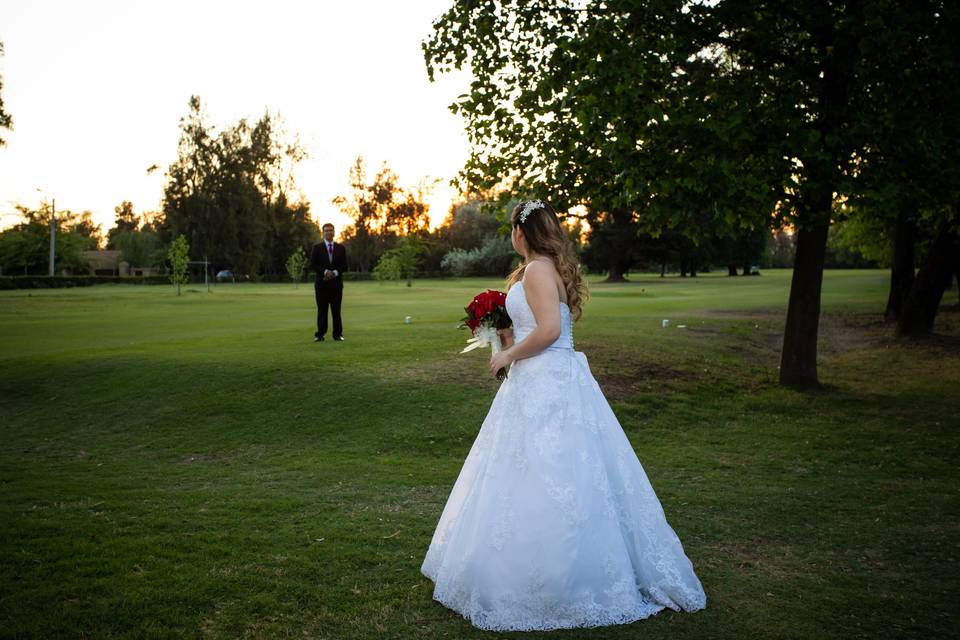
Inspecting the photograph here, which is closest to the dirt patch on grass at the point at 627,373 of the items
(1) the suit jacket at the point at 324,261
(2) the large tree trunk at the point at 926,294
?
(1) the suit jacket at the point at 324,261

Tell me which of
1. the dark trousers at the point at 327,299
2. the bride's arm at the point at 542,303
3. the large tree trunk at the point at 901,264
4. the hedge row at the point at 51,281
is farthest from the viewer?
the hedge row at the point at 51,281

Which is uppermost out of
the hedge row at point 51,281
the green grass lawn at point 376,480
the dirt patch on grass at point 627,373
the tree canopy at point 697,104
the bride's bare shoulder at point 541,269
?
the tree canopy at point 697,104

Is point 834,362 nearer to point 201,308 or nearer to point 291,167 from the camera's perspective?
point 201,308

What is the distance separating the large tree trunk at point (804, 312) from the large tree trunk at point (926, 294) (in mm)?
10835

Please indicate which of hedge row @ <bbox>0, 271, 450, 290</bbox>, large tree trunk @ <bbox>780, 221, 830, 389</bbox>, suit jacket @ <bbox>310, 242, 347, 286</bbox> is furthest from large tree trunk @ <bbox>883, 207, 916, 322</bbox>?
hedge row @ <bbox>0, 271, 450, 290</bbox>

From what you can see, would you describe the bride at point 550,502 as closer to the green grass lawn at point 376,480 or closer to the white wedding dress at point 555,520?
the white wedding dress at point 555,520

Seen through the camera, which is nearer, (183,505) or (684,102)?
(183,505)

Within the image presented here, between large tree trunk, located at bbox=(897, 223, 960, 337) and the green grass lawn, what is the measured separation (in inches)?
Answer: 146

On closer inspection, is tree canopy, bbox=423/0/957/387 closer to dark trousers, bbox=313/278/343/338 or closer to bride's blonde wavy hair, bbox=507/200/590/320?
dark trousers, bbox=313/278/343/338

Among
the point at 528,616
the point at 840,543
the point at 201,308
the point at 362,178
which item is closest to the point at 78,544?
the point at 528,616

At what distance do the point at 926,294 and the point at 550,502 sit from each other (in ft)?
80.5

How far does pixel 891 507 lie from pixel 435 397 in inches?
302

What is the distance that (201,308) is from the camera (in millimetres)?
Answer: 36156

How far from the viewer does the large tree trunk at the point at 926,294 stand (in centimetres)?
2378
